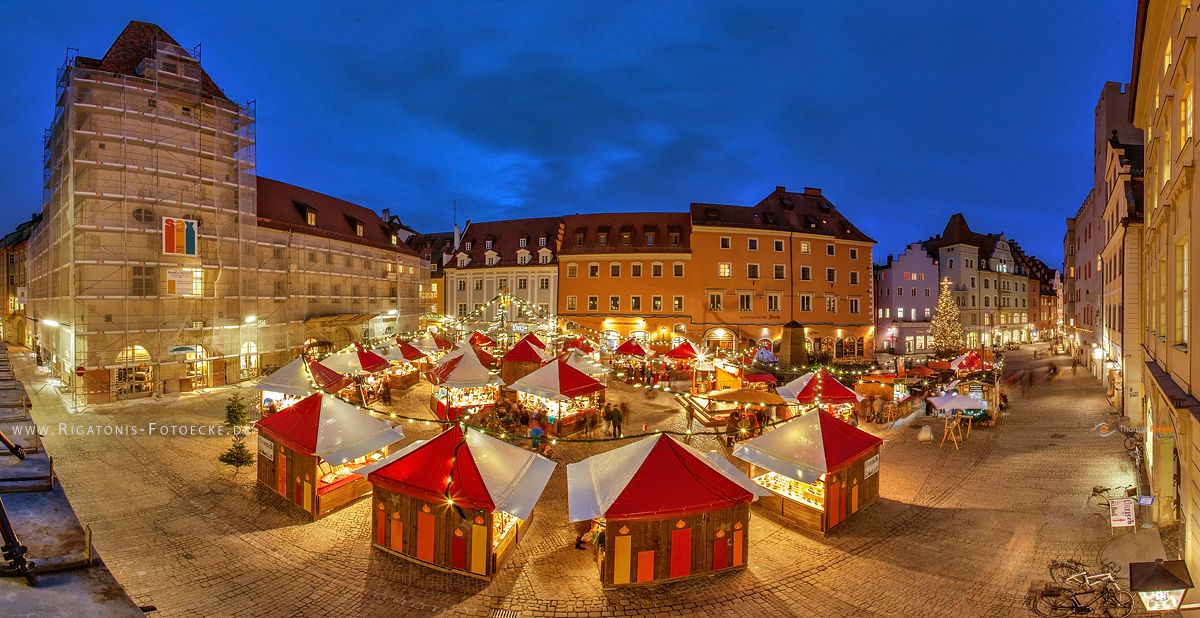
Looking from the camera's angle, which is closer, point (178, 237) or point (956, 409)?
point (956, 409)

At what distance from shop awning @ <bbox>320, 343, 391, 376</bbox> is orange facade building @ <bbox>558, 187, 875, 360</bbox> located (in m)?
20.8

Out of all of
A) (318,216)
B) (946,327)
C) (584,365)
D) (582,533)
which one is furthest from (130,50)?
(946,327)

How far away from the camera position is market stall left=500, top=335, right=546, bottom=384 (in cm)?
2334

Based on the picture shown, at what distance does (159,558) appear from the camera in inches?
385

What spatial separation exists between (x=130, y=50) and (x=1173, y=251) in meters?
40.6

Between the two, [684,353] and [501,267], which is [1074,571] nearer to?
[684,353]

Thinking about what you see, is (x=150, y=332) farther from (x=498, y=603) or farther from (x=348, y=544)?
(x=498, y=603)

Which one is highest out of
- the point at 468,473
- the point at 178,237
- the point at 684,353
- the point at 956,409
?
the point at 178,237

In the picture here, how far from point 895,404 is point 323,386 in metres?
23.2

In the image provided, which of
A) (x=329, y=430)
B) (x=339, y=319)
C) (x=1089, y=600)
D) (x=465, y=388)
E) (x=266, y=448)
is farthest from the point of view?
(x=339, y=319)

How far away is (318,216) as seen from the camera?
4047 centimetres

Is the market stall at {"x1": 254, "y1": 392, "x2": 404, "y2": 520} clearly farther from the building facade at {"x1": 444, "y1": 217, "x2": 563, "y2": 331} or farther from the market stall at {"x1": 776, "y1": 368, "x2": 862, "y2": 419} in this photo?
the building facade at {"x1": 444, "y1": 217, "x2": 563, "y2": 331}

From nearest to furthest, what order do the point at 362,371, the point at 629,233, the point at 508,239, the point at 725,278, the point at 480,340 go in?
the point at 362,371 → the point at 480,340 → the point at 725,278 → the point at 629,233 → the point at 508,239

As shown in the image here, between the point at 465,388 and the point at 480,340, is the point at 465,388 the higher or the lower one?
the lower one
